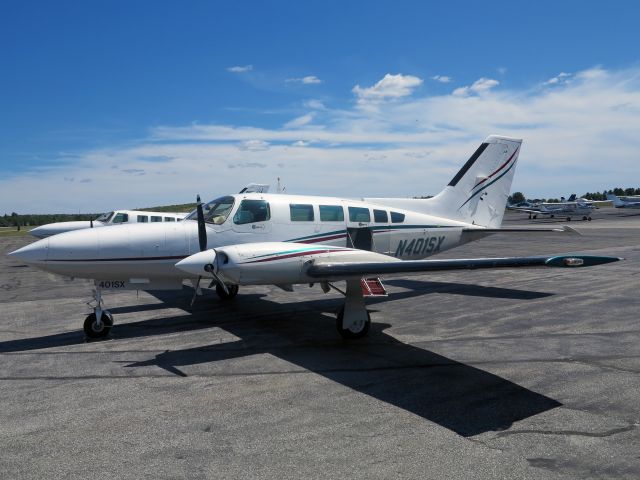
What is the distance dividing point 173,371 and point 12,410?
2314 millimetres

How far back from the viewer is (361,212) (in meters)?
12.8

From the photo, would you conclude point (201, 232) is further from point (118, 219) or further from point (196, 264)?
point (118, 219)

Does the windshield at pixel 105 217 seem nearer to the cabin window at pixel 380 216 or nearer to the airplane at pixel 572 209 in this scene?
the cabin window at pixel 380 216

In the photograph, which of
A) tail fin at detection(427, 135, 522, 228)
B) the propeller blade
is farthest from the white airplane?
tail fin at detection(427, 135, 522, 228)

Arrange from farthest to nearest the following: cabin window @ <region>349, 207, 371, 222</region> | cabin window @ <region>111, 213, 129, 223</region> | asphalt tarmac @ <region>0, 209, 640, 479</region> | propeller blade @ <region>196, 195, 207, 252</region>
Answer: cabin window @ <region>111, 213, 129, 223</region>, cabin window @ <region>349, 207, 371, 222</region>, propeller blade @ <region>196, 195, 207, 252</region>, asphalt tarmac @ <region>0, 209, 640, 479</region>

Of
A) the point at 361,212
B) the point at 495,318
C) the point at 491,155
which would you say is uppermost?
the point at 491,155

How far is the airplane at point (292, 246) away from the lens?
9.06 m

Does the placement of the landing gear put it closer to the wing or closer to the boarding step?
the boarding step

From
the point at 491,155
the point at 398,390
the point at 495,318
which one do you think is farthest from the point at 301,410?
the point at 491,155

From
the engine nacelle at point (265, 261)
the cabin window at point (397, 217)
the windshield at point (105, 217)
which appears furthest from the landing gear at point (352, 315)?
the windshield at point (105, 217)

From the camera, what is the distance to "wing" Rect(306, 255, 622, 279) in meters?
7.09

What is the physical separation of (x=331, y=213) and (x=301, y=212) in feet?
2.62

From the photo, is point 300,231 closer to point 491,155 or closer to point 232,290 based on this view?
point 232,290

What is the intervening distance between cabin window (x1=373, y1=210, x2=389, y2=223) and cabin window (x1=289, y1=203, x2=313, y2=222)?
1799 mm
